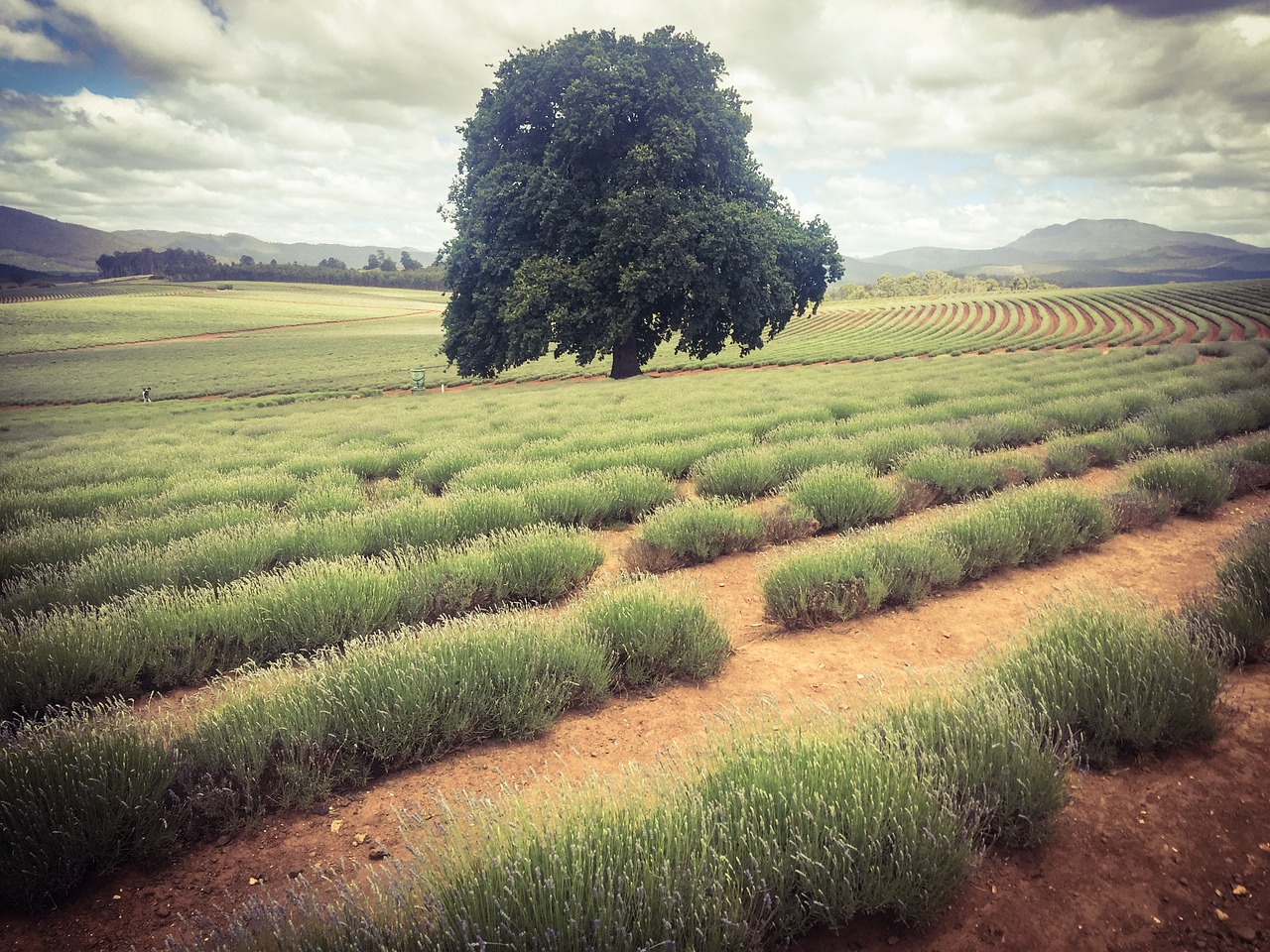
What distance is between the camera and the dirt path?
2045mm

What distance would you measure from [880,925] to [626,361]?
76.7 feet

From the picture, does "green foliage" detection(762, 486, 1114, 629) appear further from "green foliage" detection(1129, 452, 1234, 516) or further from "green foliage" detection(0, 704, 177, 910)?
"green foliage" detection(0, 704, 177, 910)

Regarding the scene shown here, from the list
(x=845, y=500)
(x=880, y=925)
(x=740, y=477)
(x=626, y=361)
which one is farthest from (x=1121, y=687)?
(x=626, y=361)

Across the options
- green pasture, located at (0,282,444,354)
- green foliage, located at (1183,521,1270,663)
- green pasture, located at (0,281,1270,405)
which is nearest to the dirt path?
green foliage, located at (1183,521,1270,663)

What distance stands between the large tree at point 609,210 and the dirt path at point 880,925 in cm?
1684

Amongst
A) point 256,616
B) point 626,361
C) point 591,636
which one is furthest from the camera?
point 626,361

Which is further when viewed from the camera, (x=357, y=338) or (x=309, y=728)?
(x=357, y=338)

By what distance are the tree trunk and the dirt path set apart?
69.5 feet

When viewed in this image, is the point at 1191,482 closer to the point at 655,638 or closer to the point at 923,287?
the point at 655,638

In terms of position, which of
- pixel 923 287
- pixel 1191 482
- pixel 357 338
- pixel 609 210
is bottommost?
pixel 1191 482

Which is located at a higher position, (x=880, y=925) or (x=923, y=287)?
(x=923, y=287)

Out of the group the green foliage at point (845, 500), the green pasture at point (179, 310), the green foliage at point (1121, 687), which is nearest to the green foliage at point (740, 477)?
the green foliage at point (845, 500)

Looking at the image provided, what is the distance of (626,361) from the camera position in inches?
969

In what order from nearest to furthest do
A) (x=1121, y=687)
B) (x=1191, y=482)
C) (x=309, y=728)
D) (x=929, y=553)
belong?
(x=1121, y=687), (x=309, y=728), (x=929, y=553), (x=1191, y=482)
